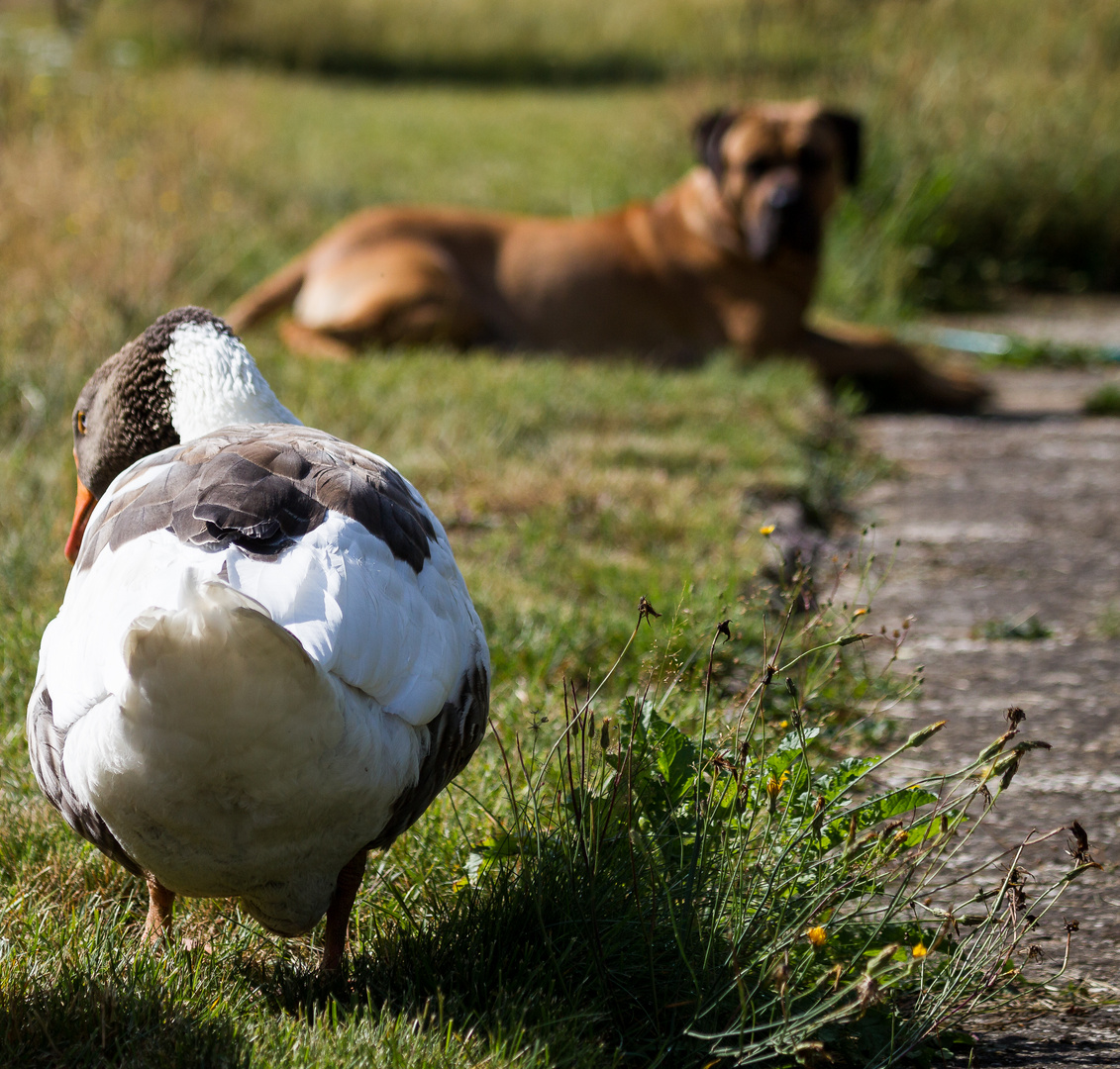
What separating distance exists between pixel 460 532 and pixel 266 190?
6.71 metres

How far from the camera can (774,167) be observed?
6.95 m

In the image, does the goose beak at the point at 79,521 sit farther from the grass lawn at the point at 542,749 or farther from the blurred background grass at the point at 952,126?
the blurred background grass at the point at 952,126

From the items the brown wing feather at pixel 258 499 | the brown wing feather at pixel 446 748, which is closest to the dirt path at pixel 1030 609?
the brown wing feather at pixel 446 748

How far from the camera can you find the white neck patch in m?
2.69

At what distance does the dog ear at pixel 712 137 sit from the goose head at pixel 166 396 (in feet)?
15.6

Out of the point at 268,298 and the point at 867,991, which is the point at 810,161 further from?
the point at 867,991

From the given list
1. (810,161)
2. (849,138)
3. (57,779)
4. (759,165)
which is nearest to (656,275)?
(759,165)

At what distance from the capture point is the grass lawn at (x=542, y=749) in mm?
1849

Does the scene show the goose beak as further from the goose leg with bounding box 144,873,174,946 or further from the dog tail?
the dog tail

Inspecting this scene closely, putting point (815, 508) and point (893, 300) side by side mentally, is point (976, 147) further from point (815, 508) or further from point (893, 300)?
point (815, 508)

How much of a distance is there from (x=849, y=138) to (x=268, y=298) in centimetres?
333

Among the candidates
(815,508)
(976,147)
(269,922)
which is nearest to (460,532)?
(815,508)

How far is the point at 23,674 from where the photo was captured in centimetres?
296

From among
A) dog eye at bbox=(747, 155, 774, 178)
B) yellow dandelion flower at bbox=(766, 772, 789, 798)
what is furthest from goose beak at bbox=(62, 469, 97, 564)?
dog eye at bbox=(747, 155, 774, 178)
